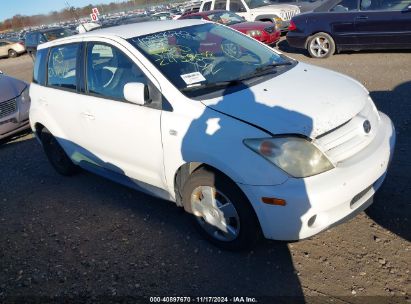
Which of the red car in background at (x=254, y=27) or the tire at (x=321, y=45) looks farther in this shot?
the red car in background at (x=254, y=27)

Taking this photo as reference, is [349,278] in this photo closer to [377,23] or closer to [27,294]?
[27,294]

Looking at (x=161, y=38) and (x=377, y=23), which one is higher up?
(x=161, y=38)

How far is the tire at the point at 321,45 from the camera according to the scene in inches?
364

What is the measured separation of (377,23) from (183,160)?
23.2ft

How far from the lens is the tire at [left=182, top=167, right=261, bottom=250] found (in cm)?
281

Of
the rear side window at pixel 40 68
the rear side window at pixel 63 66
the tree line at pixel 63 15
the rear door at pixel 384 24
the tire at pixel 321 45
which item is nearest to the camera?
the rear side window at pixel 63 66

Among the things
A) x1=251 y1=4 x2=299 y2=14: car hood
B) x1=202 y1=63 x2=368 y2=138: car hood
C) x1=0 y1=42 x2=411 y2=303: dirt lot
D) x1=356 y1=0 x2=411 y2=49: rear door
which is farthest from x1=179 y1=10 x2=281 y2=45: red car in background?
x1=202 y1=63 x2=368 y2=138: car hood

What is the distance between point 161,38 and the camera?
3.62 m

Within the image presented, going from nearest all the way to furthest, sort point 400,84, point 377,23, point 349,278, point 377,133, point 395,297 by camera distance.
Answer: point 395,297 < point 349,278 < point 377,133 < point 400,84 < point 377,23

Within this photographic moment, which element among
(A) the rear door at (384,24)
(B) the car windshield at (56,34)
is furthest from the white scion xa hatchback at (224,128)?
(B) the car windshield at (56,34)

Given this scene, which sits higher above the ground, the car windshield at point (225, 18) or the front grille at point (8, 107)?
the car windshield at point (225, 18)

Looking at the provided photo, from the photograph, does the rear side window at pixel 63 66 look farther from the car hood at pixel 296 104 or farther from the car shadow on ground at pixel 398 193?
the car shadow on ground at pixel 398 193

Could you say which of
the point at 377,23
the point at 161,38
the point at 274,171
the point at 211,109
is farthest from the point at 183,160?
the point at 377,23

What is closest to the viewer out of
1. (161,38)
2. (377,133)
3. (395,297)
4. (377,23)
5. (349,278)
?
(395,297)
